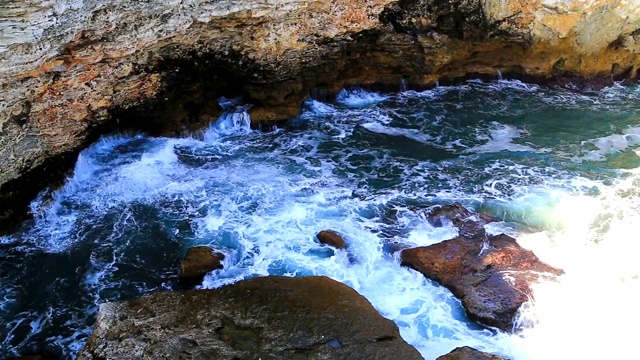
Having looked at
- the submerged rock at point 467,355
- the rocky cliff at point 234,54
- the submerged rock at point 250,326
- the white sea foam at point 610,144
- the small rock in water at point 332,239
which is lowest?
the submerged rock at point 467,355

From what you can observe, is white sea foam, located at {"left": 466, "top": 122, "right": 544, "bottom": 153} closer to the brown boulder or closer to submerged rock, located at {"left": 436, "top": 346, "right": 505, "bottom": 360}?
the brown boulder

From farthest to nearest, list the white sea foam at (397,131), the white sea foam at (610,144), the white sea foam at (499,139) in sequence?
the white sea foam at (397,131), the white sea foam at (499,139), the white sea foam at (610,144)

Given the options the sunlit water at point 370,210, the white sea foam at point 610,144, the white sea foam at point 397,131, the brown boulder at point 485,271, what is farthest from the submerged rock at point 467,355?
the white sea foam at point 610,144

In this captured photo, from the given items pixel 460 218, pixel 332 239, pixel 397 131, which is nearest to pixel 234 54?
pixel 397 131

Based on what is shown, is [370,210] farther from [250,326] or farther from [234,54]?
[234,54]

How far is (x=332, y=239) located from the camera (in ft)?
28.3

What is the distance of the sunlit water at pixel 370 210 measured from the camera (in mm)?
7559

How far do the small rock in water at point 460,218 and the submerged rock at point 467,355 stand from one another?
7.90 feet

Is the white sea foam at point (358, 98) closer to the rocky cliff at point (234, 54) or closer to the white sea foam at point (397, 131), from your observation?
the rocky cliff at point (234, 54)

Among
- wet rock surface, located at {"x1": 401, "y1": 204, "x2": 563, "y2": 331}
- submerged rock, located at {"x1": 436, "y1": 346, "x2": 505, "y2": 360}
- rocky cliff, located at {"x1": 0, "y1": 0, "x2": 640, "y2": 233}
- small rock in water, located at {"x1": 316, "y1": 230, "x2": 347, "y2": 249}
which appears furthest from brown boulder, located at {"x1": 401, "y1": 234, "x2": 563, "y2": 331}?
rocky cliff, located at {"x1": 0, "y1": 0, "x2": 640, "y2": 233}

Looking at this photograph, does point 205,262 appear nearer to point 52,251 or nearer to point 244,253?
point 244,253

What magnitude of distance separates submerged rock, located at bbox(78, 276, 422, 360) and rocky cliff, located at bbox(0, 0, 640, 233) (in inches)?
154

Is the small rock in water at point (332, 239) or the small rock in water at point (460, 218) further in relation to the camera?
the small rock in water at point (460, 218)

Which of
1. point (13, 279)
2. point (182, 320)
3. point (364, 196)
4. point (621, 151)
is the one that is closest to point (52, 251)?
point (13, 279)
